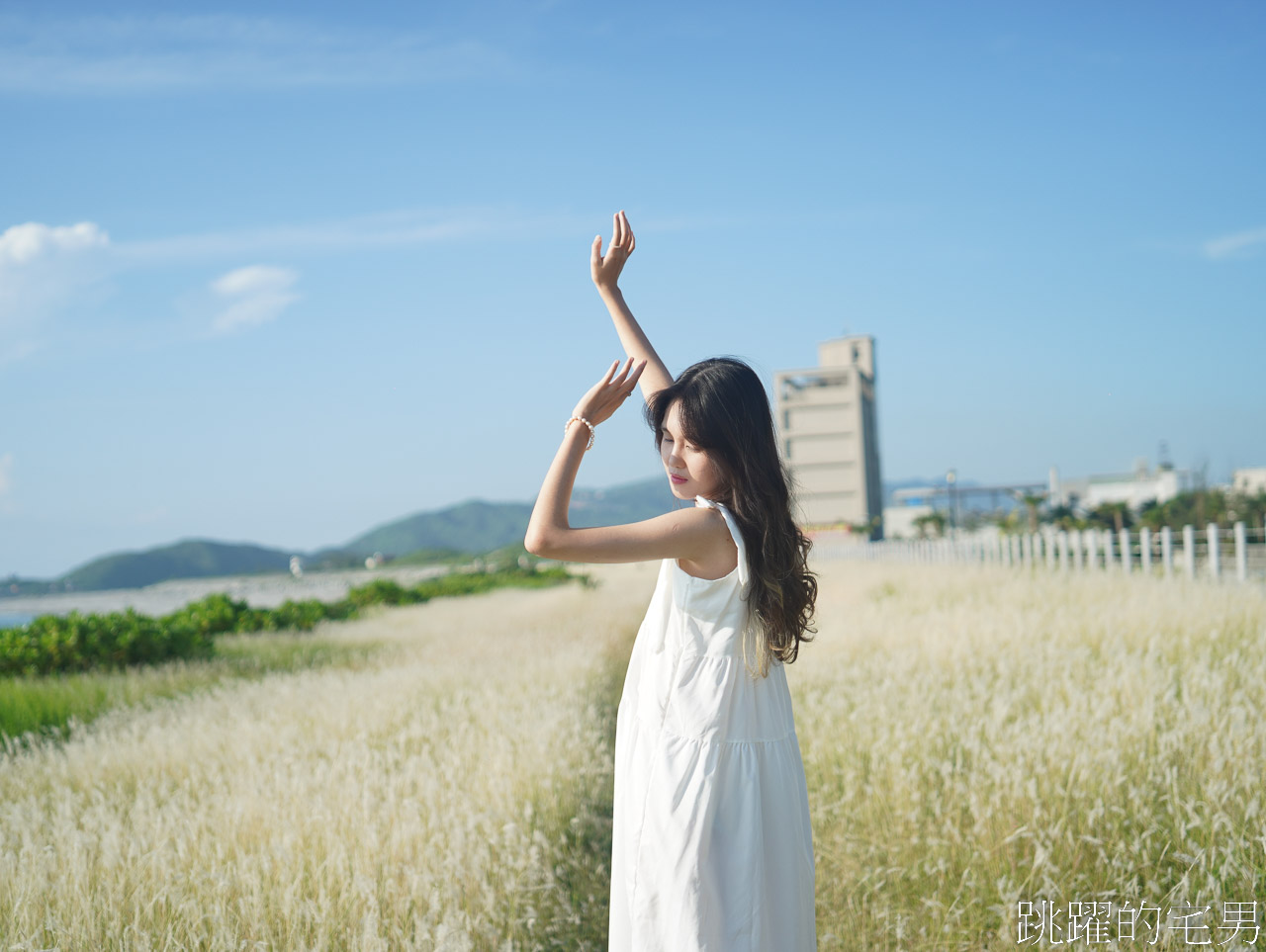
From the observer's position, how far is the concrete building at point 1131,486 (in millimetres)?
81188

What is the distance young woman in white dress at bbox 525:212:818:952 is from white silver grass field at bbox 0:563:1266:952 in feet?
3.53

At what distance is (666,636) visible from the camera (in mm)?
2193

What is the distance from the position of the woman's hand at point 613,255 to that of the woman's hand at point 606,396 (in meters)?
0.68

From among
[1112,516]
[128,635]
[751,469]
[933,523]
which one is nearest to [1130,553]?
[128,635]

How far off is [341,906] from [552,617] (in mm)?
10931

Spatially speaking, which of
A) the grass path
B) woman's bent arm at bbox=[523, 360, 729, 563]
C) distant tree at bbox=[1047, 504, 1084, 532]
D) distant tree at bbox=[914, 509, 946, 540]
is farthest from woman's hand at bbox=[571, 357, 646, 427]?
distant tree at bbox=[914, 509, 946, 540]

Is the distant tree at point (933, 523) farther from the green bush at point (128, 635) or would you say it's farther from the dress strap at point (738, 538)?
the dress strap at point (738, 538)

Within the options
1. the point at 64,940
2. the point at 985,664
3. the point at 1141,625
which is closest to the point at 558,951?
the point at 64,940

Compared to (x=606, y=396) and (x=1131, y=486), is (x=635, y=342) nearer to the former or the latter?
(x=606, y=396)

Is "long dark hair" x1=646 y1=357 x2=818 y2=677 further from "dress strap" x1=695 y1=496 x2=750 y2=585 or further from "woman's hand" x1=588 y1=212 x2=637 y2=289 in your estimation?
"woman's hand" x1=588 y1=212 x2=637 y2=289

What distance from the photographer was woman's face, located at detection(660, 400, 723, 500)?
2158mm

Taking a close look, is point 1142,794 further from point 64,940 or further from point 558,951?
point 64,940

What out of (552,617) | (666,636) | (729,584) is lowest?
(552,617)

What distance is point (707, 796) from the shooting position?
6.58ft
